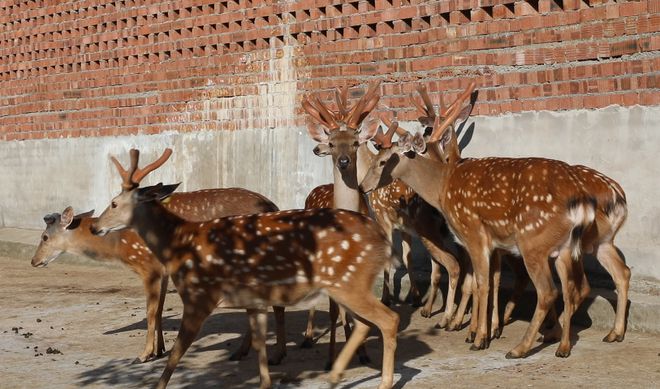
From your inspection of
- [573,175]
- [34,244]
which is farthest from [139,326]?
[34,244]

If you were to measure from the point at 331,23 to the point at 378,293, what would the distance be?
3.39 m

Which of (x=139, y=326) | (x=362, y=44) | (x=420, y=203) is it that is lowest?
(x=139, y=326)

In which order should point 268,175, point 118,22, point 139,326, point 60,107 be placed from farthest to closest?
1. point 60,107
2. point 118,22
3. point 268,175
4. point 139,326

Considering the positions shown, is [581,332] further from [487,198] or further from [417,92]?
[417,92]

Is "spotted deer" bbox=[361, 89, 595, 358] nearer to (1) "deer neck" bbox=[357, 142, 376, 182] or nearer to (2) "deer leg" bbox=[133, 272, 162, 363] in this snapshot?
(1) "deer neck" bbox=[357, 142, 376, 182]

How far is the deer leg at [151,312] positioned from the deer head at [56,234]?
1.34 m

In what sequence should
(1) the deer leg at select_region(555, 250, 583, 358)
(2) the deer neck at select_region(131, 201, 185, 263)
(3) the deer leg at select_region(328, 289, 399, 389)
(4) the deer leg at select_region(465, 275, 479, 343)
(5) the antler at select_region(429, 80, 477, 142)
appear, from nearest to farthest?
(3) the deer leg at select_region(328, 289, 399, 389) < (2) the deer neck at select_region(131, 201, 185, 263) < (1) the deer leg at select_region(555, 250, 583, 358) < (4) the deer leg at select_region(465, 275, 479, 343) < (5) the antler at select_region(429, 80, 477, 142)

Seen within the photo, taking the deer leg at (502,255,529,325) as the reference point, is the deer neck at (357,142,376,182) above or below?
above

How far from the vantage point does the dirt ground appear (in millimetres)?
8281

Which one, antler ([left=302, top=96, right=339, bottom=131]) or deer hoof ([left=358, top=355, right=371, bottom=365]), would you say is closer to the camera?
deer hoof ([left=358, top=355, right=371, bottom=365])

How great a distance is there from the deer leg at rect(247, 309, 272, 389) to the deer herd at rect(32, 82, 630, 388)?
0.4 inches

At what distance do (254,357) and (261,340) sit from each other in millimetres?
1097

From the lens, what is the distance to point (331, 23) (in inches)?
530

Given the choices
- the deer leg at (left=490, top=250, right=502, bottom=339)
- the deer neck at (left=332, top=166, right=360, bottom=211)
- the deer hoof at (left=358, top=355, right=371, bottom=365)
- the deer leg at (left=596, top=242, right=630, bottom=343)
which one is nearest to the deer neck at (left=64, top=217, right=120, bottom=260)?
the deer neck at (left=332, top=166, right=360, bottom=211)
